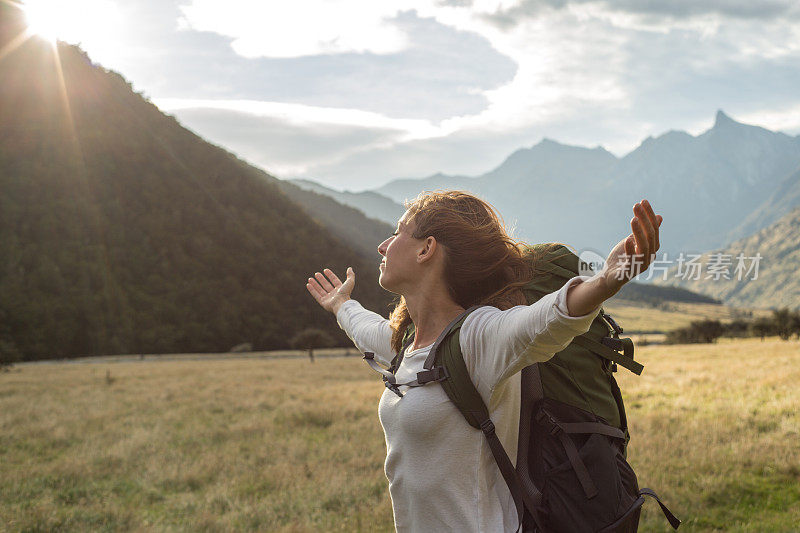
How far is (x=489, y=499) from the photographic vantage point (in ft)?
7.13

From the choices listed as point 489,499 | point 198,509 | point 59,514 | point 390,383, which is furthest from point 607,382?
point 59,514

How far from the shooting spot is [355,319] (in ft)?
11.6

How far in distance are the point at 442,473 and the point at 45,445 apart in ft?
39.6

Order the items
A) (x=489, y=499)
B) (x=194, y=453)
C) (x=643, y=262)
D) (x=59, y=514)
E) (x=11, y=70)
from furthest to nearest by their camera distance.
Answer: (x=11, y=70) < (x=194, y=453) < (x=59, y=514) < (x=489, y=499) < (x=643, y=262)

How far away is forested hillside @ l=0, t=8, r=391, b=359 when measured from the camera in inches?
3287

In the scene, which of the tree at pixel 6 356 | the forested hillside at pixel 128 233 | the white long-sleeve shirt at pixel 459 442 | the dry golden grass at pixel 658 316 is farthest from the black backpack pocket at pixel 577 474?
the dry golden grass at pixel 658 316

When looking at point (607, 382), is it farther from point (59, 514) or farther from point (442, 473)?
Answer: point (59, 514)

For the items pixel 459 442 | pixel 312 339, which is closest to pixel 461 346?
pixel 459 442

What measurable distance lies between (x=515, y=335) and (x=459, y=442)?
0.57m

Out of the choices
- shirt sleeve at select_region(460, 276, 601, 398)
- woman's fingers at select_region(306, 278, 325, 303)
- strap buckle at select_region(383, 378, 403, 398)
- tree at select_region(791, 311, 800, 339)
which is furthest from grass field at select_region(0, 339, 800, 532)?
tree at select_region(791, 311, 800, 339)

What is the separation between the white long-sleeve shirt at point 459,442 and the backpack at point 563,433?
0.05 m

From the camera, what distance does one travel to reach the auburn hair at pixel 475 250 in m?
2.30

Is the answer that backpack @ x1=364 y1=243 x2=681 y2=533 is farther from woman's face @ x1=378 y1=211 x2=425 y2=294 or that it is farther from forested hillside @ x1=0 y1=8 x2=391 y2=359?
forested hillside @ x1=0 y1=8 x2=391 y2=359

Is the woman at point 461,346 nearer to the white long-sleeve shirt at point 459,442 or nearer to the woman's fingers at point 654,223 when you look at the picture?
the white long-sleeve shirt at point 459,442
